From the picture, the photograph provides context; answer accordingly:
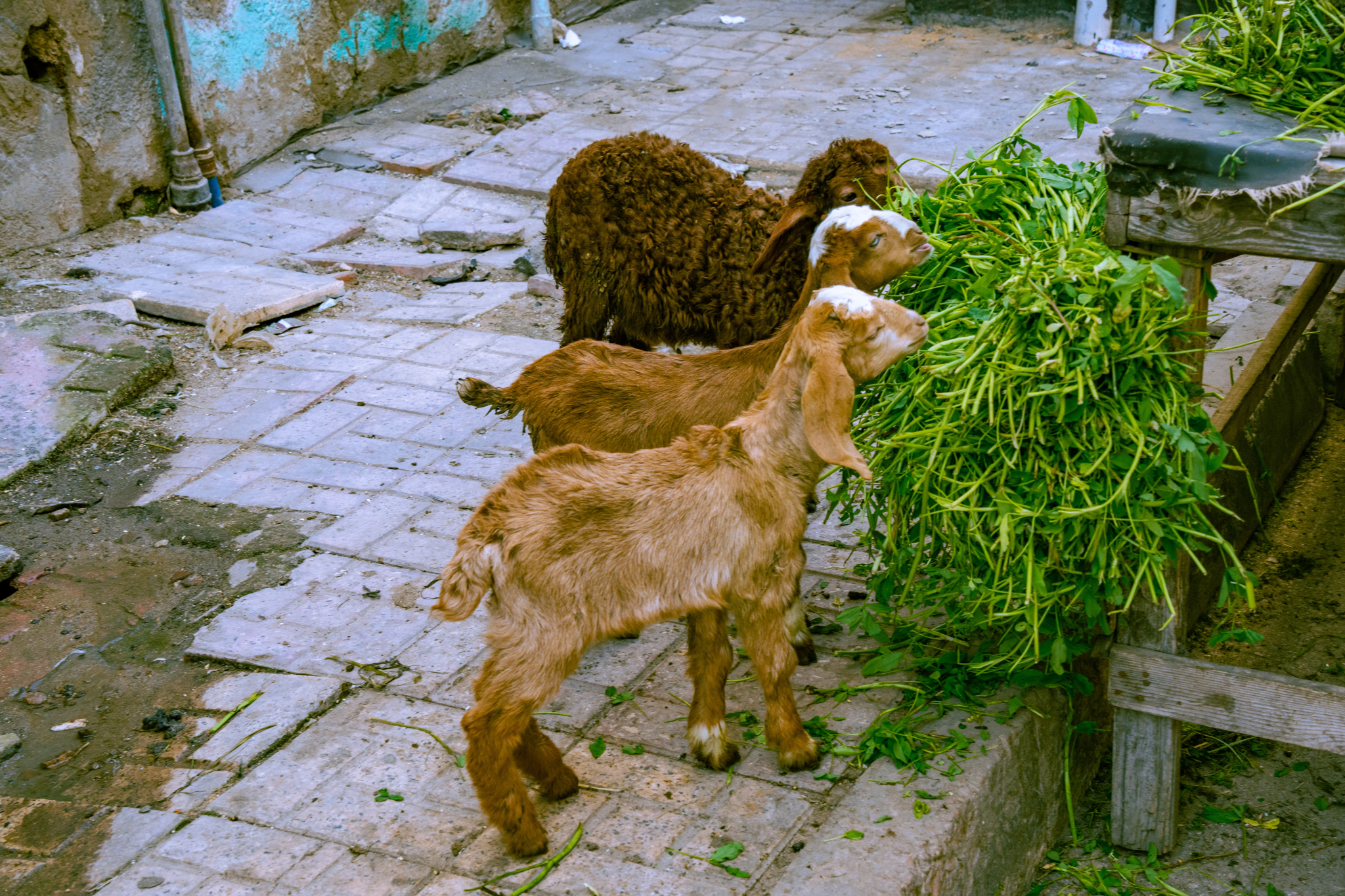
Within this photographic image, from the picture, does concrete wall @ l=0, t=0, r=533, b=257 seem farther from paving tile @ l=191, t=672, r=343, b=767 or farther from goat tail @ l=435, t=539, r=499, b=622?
goat tail @ l=435, t=539, r=499, b=622

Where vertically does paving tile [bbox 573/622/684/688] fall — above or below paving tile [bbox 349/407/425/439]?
above

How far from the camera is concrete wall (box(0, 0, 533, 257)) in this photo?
6.89 meters

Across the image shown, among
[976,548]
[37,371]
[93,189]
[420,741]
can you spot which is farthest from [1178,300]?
[93,189]

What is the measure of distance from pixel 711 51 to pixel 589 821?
8881 mm

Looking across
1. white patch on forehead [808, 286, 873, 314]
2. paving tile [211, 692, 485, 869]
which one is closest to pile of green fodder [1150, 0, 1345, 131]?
white patch on forehead [808, 286, 873, 314]

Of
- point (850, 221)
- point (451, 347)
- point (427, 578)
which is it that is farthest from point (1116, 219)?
point (451, 347)

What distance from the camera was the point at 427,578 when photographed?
4.26 metres

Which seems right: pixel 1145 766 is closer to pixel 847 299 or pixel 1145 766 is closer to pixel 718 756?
pixel 718 756

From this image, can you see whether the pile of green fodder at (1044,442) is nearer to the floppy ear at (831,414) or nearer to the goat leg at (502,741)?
the floppy ear at (831,414)

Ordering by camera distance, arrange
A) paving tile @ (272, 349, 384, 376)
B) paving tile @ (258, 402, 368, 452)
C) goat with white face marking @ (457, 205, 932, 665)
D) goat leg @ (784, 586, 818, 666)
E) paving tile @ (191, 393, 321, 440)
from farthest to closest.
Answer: paving tile @ (272, 349, 384, 376) → paving tile @ (191, 393, 321, 440) → paving tile @ (258, 402, 368, 452) → goat with white face marking @ (457, 205, 932, 665) → goat leg @ (784, 586, 818, 666)

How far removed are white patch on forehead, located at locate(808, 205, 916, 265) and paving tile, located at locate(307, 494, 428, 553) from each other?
1.82 metres

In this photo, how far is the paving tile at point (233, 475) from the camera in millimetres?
4930

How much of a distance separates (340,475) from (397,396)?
749mm

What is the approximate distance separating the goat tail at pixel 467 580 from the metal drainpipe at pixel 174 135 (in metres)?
5.74
